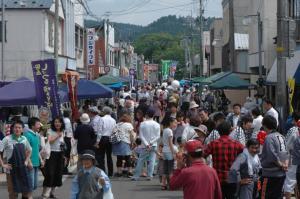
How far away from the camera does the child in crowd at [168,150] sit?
15797 millimetres

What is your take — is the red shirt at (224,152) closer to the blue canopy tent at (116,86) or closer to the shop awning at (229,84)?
the shop awning at (229,84)

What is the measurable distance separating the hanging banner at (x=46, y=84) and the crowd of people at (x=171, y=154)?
0.54 meters

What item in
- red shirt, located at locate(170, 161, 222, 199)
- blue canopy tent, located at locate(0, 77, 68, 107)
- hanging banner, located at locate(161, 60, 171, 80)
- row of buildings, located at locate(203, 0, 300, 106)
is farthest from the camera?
hanging banner, located at locate(161, 60, 171, 80)

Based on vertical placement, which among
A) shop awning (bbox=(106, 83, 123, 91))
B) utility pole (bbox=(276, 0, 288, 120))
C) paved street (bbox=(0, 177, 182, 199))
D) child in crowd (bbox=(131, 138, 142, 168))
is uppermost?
utility pole (bbox=(276, 0, 288, 120))

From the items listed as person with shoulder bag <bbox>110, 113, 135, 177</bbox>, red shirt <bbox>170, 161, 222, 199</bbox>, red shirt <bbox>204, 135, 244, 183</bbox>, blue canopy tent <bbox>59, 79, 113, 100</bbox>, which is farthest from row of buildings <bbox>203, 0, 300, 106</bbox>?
red shirt <bbox>170, 161, 222, 199</bbox>

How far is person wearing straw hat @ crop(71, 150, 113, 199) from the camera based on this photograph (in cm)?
908

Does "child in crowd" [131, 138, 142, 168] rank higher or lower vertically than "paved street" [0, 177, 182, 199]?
higher

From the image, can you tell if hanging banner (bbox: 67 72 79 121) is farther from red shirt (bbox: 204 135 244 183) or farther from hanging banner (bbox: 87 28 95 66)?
hanging banner (bbox: 87 28 95 66)

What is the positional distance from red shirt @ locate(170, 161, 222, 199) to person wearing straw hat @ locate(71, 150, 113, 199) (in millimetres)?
1285

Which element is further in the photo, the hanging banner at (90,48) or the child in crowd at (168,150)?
the hanging banner at (90,48)

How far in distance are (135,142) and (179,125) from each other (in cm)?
189

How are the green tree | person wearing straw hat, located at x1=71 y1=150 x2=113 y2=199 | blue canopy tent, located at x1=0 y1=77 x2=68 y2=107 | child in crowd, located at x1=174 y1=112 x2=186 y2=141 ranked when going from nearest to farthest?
1. person wearing straw hat, located at x1=71 y1=150 x2=113 y2=199
2. child in crowd, located at x1=174 y1=112 x2=186 y2=141
3. blue canopy tent, located at x1=0 y1=77 x2=68 y2=107
4. the green tree

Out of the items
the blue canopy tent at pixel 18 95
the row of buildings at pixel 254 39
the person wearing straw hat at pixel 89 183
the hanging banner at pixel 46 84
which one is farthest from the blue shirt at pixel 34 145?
the row of buildings at pixel 254 39

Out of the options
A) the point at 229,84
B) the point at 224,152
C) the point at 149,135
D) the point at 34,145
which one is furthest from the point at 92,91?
the point at 224,152
